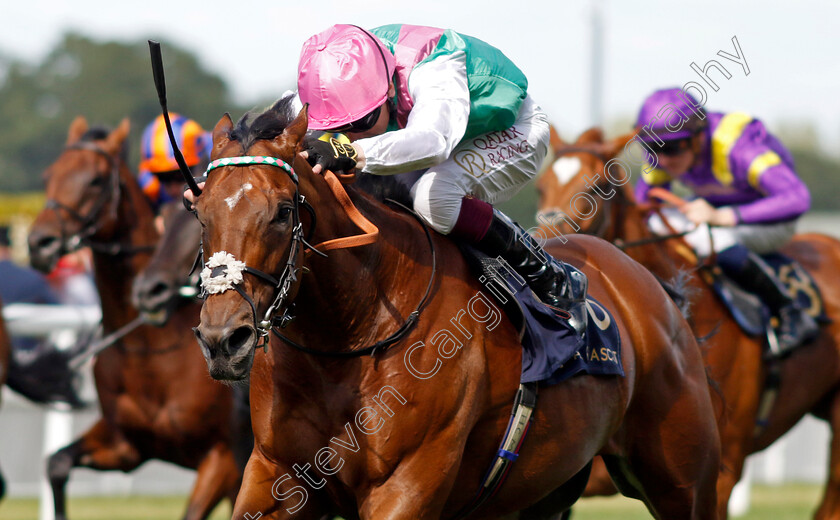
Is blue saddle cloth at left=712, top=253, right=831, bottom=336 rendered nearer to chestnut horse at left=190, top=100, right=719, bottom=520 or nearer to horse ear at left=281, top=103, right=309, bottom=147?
chestnut horse at left=190, top=100, right=719, bottom=520

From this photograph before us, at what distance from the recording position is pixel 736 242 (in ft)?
20.5

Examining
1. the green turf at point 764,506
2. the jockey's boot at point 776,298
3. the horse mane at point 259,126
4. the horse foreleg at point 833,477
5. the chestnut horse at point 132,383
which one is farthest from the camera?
the green turf at point 764,506

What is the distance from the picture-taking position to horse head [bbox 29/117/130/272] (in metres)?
6.42

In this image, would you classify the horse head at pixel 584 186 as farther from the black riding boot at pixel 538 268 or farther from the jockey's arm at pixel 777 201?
the black riding boot at pixel 538 268

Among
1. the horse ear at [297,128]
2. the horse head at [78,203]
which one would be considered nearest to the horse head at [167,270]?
the horse head at [78,203]

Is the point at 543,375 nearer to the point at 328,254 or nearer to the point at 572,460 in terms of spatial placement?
the point at 572,460

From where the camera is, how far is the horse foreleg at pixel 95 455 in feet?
19.6

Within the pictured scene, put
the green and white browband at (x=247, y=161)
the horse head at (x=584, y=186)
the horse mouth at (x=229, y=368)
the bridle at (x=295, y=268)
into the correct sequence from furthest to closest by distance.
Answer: the horse head at (x=584, y=186)
the green and white browband at (x=247, y=161)
the bridle at (x=295, y=268)
the horse mouth at (x=229, y=368)

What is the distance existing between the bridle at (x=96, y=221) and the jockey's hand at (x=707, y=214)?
3221 mm

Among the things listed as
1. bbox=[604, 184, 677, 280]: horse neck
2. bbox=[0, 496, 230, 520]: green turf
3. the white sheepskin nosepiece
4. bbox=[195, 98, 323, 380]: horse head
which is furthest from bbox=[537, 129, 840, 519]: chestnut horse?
A: bbox=[0, 496, 230, 520]: green turf

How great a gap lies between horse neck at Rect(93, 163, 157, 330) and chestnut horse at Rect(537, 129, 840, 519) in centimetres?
246

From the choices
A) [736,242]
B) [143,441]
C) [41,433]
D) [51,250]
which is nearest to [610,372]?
[736,242]

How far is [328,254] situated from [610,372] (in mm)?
1260

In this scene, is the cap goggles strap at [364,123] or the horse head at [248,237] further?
the cap goggles strap at [364,123]
